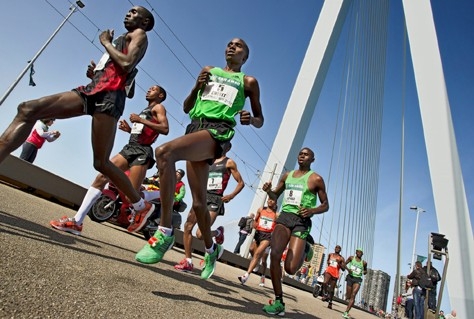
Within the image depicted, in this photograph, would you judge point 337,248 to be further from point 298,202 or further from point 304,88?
point 298,202

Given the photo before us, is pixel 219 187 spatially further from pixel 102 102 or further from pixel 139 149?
pixel 102 102

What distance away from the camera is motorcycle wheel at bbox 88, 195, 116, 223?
4.93 meters

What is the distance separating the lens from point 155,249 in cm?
199

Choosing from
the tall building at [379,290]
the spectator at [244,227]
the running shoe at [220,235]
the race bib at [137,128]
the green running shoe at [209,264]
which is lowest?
the green running shoe at [209,264]

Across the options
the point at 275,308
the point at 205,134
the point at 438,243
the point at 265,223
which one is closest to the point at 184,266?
the point at 275,308

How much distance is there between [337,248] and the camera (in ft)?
32.4

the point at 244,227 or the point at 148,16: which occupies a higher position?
the point at 244,227

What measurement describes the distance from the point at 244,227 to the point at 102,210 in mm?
6868

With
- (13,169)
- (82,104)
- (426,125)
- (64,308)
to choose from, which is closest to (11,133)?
(82,104)

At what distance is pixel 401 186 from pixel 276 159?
8.46m

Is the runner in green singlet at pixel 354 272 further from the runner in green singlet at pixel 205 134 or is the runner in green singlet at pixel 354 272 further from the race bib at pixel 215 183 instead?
the runner in green singlet at pixel 205 134

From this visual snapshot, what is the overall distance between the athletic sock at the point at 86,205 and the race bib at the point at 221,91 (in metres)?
1.48

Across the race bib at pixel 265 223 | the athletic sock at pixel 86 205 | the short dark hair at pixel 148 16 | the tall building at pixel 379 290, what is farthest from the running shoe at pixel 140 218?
the tall building at pixel 379 290

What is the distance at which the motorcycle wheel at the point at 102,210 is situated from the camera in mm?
4930
